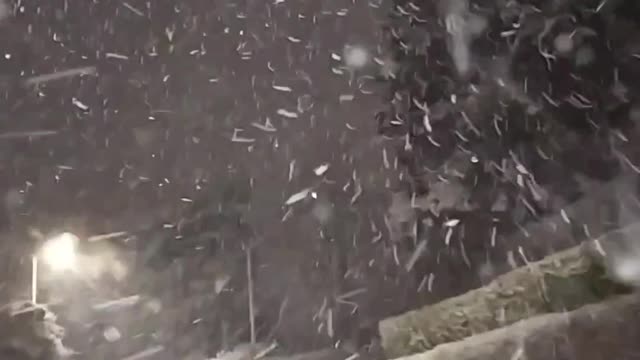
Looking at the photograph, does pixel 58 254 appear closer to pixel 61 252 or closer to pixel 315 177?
pixel 61 252

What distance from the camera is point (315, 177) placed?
0.70 meters

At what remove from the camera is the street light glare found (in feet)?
2.29

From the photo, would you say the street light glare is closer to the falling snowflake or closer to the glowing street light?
the glowing street light

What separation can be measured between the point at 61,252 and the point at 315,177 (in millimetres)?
215

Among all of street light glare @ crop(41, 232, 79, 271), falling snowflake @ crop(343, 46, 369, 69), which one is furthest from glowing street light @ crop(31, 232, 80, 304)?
falling snowflake @ crop(343, 46, 369, 69)

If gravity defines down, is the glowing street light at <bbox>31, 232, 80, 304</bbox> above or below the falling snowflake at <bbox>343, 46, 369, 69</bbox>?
below

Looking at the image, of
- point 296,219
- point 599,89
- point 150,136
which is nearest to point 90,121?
point 150,136

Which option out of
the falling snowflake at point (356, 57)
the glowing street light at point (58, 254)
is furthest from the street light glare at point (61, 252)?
the falling snowflake at point (356, 57)

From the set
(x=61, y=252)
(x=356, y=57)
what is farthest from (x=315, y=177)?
(x=61, y=252)

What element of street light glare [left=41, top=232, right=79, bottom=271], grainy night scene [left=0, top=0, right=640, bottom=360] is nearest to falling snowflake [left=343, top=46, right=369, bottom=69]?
grainy night scene [left=0, top=0, right=640, bottom=360]

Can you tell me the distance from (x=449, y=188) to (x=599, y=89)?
0.13 meters

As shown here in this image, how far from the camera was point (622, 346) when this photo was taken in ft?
1.85

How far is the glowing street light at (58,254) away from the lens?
698mm

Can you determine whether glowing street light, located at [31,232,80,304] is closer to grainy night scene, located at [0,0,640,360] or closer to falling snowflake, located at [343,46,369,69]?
grainy night scene, located at [0,0,640,360]
